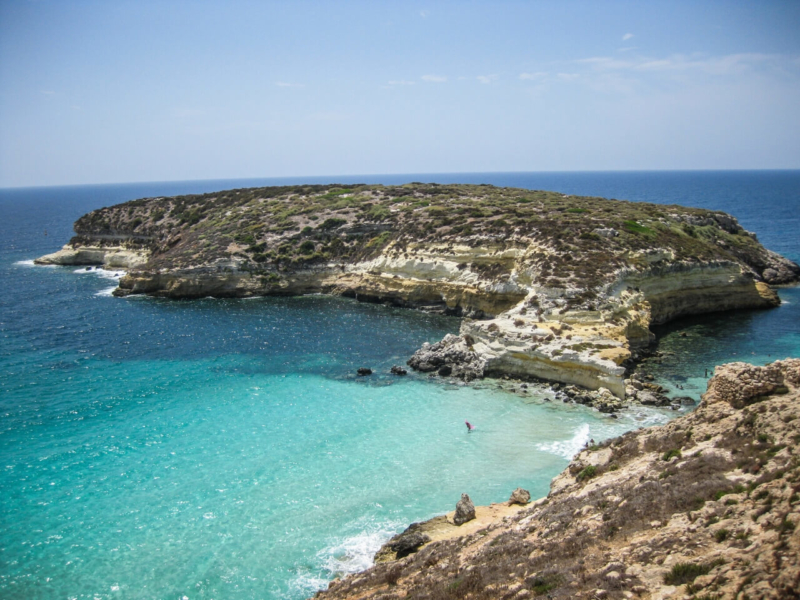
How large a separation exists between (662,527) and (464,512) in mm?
9124

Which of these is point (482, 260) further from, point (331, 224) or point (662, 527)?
point (662, 527)

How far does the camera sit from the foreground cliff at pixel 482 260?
4016cm

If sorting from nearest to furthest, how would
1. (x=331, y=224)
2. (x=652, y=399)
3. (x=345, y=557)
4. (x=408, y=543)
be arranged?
(x=408, y=543), (x=345, y=557), (x=652, y=399), (x=331, y=224)

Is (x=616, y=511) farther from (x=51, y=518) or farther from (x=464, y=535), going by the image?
(x=51, y=518)

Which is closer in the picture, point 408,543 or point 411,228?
point 408,543

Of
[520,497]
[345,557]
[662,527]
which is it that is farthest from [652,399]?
[345,557]

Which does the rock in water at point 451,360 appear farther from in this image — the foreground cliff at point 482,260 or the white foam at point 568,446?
the white foam at point 568,446

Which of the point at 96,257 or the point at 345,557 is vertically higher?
the point at 96,257

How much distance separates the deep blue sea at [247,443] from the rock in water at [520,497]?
5.53 ft

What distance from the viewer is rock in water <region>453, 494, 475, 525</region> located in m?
20.9

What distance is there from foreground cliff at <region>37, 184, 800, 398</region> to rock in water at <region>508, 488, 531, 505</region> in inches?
578

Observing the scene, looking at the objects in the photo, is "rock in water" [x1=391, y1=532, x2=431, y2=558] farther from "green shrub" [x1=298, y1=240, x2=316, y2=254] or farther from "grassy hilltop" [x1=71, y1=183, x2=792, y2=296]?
"green shrub" [x1=298, y1=240, x2=316, y2=254]

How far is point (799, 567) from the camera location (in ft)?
30.3

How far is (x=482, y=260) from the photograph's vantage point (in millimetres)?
56375
